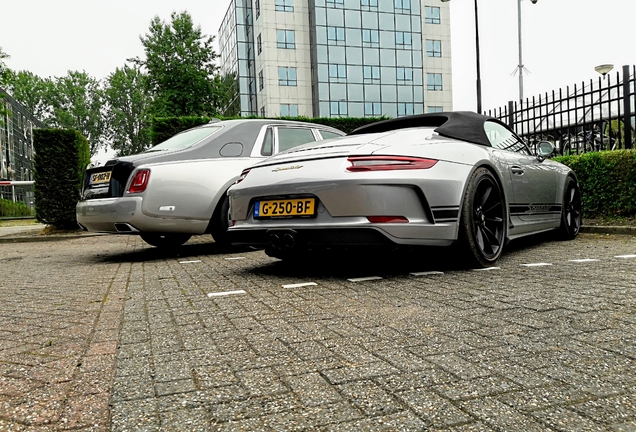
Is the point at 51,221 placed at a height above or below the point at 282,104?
below

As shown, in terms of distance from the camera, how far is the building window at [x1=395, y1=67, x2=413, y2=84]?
47.1 metres

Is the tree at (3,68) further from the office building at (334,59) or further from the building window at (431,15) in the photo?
the building window at (431,15)

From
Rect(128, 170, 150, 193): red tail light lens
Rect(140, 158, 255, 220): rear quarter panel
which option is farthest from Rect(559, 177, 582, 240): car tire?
Rect(128, 170, 150, 193): red tail light lens

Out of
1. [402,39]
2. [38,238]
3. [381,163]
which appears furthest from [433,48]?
[381,163]

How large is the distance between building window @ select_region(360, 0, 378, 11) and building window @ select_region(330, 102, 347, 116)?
28.1 feet

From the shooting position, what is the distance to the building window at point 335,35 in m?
45.4

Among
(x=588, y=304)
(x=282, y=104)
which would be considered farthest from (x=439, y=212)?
(x=282, y=104)

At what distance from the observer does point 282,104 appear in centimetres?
4525

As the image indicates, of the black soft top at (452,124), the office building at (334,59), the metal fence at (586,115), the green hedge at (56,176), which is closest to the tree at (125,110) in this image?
the office building at (334,59)

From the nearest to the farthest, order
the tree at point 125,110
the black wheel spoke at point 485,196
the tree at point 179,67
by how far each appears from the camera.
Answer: the black wheel spoke at point 485,196
the tree at point 179,67
the tree at point 125,110

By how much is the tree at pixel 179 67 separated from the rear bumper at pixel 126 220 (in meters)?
31.4

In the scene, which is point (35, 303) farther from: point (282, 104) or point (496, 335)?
point (282, 104)

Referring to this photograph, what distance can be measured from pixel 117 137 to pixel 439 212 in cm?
7109

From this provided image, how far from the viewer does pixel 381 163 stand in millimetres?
3898
